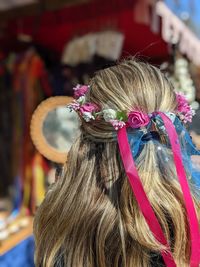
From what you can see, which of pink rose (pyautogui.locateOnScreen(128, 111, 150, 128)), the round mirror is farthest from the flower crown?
the round mirror

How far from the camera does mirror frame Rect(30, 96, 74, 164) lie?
1217 millimetres

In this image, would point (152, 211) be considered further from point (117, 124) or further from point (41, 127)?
point (41, 127)

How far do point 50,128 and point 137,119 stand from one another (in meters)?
0.59

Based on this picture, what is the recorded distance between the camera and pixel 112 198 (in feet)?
2.56

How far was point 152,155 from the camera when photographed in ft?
2.52

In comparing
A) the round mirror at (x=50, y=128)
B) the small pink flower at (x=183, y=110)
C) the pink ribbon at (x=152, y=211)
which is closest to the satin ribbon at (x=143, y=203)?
the pink ribbon at (x=152, y=211)

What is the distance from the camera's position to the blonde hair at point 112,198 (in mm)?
756

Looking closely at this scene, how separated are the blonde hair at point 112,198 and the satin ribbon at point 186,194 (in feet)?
0.05

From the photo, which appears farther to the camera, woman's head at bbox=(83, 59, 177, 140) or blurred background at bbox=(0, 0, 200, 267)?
blurred background at bbox=(0, 0, 200, 267)

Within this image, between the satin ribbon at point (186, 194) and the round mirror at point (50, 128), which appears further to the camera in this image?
the round mirror at point (50, 128)

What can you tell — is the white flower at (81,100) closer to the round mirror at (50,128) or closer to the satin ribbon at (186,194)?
the satin ribbon at (186,194)

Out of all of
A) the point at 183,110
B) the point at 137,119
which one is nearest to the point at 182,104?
the point at 183,110

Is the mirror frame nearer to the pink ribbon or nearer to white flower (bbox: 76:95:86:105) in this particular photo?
white flower (bbox: 76:95:86:105)

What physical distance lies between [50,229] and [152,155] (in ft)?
0.72
